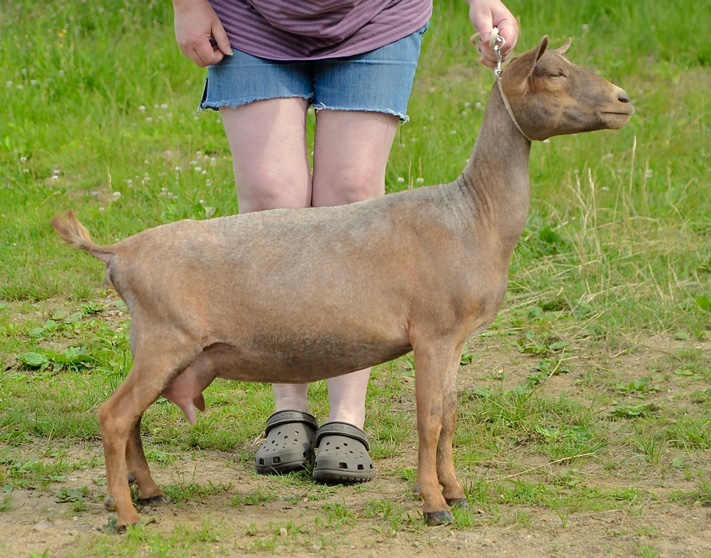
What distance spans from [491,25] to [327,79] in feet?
2.11

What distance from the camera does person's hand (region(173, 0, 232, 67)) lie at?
358 cm

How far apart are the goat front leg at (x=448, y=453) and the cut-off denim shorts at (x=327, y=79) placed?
1032 mm

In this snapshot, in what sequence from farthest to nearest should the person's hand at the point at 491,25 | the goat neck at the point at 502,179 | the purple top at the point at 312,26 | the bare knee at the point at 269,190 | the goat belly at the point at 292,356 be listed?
the bare knee at the point at 269,190, the purple top at the point at 312,26, the person's hand at the point at 491,25, the goat neck at the point at 502,179, the goat belly at the point at 292,356

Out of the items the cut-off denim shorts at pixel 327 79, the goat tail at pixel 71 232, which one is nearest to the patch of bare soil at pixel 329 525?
the goat tail at pixel 71 232

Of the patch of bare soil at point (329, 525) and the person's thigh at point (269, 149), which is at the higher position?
the person's thigh at point (269, 149)

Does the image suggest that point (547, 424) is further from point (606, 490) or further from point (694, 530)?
point (694, 530)

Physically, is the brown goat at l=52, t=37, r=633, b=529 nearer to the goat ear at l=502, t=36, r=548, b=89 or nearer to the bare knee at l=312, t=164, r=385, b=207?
the goat ear at l=502, t=36, r=548, b=89

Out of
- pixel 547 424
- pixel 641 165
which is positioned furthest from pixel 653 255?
pixel 547 424

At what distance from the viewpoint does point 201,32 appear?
3574 mm

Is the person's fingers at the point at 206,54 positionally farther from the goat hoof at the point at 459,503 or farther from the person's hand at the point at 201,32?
the goat hoof at the point at 459,503

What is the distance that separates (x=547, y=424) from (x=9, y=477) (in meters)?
2.18

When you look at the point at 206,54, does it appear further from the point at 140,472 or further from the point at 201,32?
the point at 140,472

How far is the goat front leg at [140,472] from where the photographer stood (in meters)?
3.34

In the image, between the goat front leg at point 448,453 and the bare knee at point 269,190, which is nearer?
the goat front leg at point 448,453
